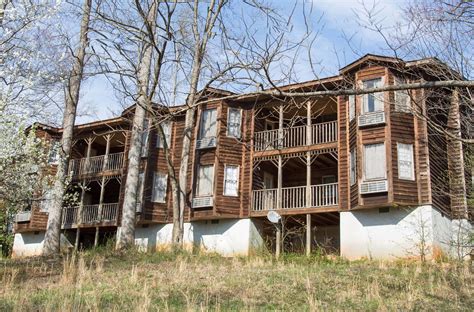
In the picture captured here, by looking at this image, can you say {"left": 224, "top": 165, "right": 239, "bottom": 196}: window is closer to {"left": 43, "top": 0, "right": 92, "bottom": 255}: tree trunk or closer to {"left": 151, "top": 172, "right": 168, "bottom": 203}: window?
{"left": 151, "top": 172, "right": 168, "bottom": 203}: window

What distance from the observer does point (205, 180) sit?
26.6 m

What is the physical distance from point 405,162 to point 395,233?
2.97 m

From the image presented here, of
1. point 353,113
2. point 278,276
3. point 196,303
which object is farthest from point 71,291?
point 353,113

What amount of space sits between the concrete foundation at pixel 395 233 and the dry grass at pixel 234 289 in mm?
5740

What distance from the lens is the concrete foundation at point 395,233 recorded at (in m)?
20.6

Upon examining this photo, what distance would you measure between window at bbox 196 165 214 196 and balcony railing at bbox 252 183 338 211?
7.48 ft

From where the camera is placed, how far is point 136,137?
79.3 ft

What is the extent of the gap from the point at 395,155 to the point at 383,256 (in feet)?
13.5

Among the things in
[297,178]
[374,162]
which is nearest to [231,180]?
[297,178]

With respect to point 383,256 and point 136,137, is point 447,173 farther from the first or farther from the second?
point 136,137

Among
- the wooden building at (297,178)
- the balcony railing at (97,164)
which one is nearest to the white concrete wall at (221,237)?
the wooden building at (297,178)

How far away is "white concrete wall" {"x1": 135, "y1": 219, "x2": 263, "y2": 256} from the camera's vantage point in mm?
24969

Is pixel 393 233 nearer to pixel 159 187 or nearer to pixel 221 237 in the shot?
pixel 221 237

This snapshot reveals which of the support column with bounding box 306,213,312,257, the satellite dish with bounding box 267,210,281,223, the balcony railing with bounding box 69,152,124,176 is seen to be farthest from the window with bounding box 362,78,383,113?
the balcony railing with bounding box 69,152,124,176
